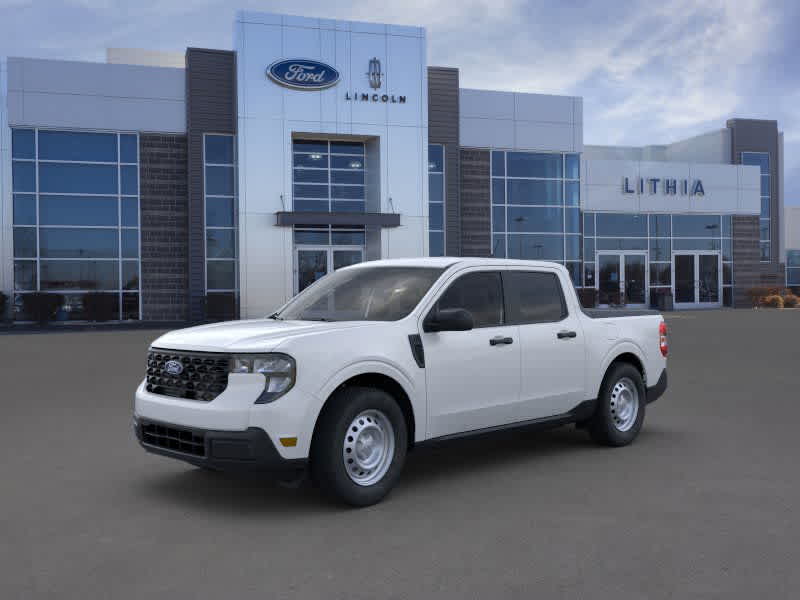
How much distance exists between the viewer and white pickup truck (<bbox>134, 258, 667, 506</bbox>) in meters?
5.59

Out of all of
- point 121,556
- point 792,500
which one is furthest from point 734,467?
point 121,556

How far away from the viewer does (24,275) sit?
99.6ft

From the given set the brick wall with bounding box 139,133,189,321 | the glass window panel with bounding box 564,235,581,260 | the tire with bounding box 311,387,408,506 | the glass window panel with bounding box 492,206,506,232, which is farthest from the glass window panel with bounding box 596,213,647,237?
the tire with bounding box 311,387,408,506

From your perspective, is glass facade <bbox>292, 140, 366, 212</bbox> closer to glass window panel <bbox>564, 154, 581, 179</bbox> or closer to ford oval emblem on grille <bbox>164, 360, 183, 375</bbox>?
glass window panel <bbox>564, 154, 581, 179</bbox>

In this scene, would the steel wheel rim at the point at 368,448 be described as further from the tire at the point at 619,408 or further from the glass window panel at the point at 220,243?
the glass window panel at the point at 220,243

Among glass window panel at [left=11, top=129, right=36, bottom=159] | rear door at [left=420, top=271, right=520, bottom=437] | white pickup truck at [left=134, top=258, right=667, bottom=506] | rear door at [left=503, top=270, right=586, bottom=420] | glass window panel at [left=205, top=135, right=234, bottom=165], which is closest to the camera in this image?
white pickup truck at [left=134, top=258, right=667, bottom=506]

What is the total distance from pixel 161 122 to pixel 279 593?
29.7m

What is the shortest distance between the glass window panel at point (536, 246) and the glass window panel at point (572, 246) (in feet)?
0.92

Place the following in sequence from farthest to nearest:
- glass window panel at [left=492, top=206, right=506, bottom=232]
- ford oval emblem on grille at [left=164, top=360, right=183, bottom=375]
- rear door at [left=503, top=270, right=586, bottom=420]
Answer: glass window panel at [left=492, top=206, right=506, bottom=232] → rear door at [left=503, top=270, right=586, bottom=420] → ford oval emblem on grille at [left=164, top=360, right=183, bottom=375]

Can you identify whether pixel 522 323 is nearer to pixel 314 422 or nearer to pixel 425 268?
pixel 425 268

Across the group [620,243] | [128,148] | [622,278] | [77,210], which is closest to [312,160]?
[128,148]

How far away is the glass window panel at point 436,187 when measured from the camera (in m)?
35.1

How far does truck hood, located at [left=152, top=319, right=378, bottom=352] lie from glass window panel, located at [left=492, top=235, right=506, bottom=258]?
30.0 meters

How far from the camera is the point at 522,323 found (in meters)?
7.27
